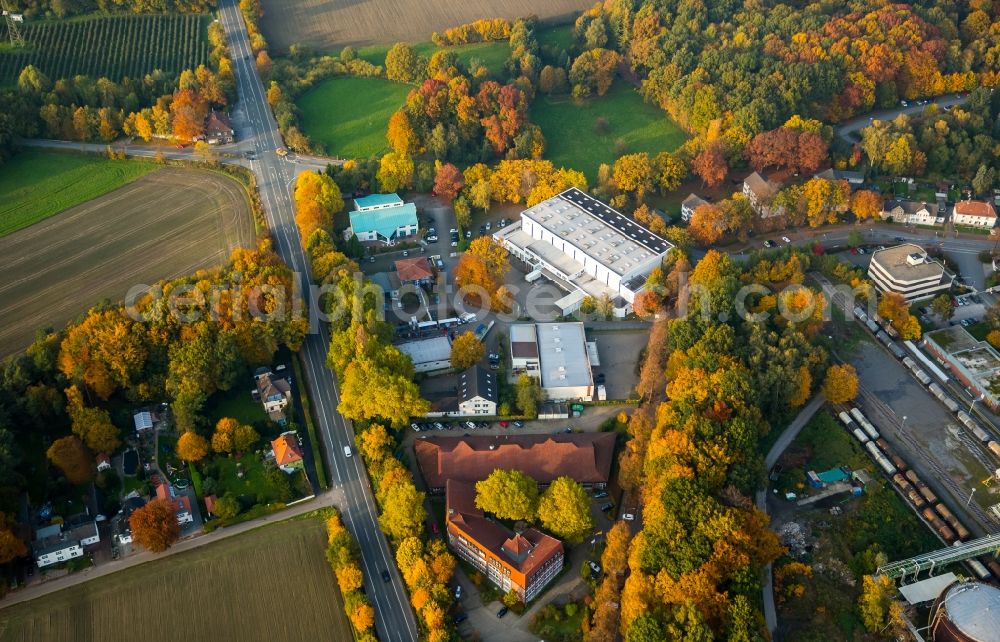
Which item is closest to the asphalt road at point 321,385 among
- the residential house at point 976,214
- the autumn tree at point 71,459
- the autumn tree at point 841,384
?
the autumn tree at point 71,459

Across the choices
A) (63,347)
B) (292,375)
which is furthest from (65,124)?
(292,375)

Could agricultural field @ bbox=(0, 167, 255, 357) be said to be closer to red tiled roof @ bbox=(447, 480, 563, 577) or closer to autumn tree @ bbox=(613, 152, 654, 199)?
autumn tree @ bbox=(613, 152, 654, 199)

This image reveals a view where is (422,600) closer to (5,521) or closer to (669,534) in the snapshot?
(669,534)

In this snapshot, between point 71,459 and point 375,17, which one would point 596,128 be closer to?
point 375,17

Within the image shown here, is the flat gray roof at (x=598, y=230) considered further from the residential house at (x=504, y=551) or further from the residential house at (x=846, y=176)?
the residential house at (x=504, y=551)

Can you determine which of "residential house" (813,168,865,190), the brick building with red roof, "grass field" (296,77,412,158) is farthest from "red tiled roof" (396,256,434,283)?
"residential house" (813,168,865,190)

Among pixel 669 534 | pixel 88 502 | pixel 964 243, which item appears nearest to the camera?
pixel 669 534
